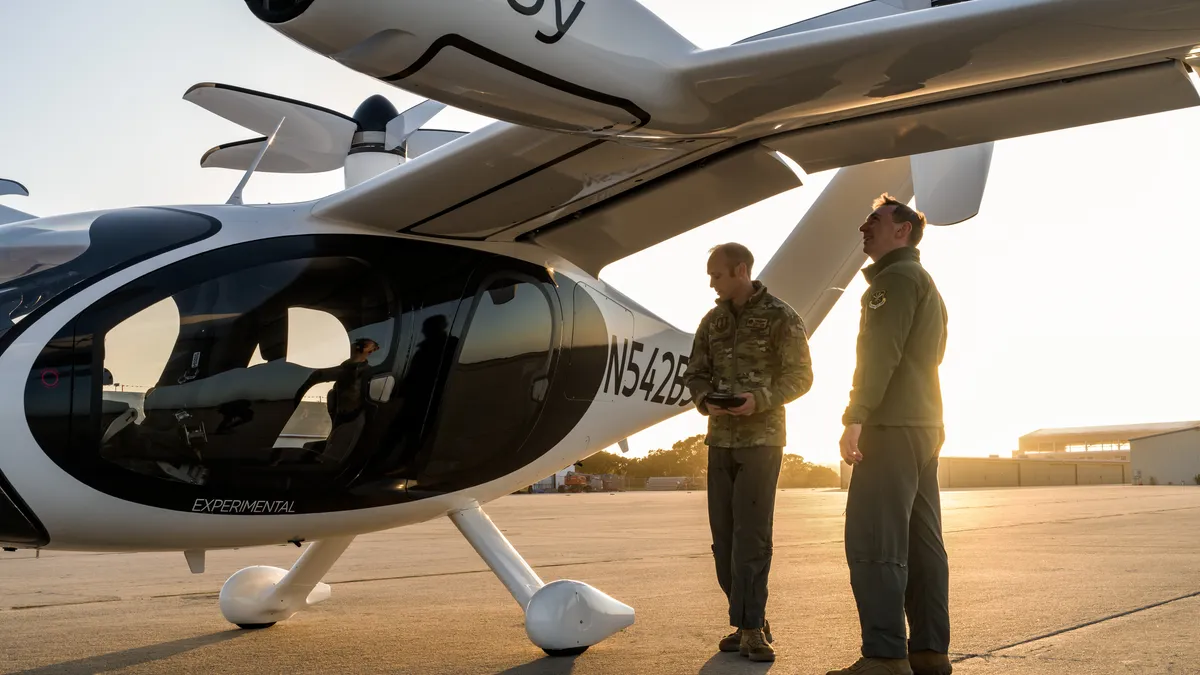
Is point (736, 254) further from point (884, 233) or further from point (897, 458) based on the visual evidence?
point (897, 458)

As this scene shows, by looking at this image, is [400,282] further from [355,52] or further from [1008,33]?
[1008,33]

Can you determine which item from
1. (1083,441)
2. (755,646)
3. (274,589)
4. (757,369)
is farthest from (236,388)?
(1083,441)

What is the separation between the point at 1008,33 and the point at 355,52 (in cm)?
205

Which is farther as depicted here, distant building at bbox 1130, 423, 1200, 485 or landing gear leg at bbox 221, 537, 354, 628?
distant building at bbox 1130, 423, 1200, 485

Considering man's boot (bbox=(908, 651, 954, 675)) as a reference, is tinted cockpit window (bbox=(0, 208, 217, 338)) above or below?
above

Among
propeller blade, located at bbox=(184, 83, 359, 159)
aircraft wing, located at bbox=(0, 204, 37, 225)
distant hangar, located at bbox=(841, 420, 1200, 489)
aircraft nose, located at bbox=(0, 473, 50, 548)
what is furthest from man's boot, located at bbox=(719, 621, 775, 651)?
distant hangar, located at bbox=(841, 420, 1200, 489)

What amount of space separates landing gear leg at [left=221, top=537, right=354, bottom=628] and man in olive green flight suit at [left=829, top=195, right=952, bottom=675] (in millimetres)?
3182

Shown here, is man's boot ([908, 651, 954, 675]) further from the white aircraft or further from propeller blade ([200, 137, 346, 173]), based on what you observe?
propeller blade ([200, 137, 346, 173])

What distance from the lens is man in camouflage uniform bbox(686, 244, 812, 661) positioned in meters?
4.41

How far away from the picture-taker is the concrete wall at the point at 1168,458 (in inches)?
2320

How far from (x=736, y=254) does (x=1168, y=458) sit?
65465mm

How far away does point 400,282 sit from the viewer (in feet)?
15.4

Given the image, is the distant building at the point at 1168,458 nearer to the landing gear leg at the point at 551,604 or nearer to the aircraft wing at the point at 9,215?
the landing gear leg at the point at 551,604

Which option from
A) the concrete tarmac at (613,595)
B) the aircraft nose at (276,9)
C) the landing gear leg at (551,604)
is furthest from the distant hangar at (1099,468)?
the aircraft nose at (276,9)
